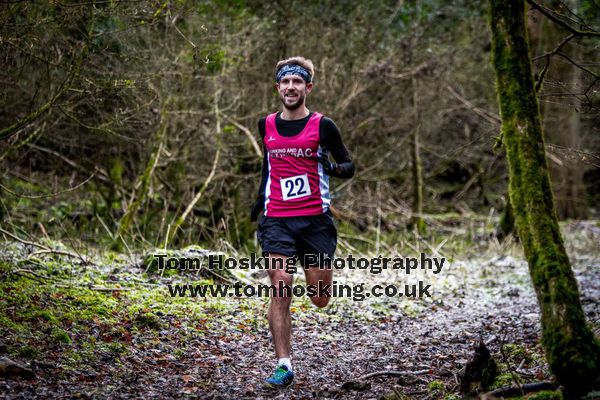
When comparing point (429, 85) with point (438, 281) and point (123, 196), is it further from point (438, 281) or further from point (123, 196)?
point (123, 196)

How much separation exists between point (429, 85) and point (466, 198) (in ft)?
13.3

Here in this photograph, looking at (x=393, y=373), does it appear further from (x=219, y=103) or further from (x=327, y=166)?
(x=219, y=103)

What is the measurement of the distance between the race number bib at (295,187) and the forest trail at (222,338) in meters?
1.36

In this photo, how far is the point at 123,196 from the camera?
10.5 metres

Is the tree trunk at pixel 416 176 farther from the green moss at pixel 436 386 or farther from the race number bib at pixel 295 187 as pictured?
the green moss at pixel 436 386

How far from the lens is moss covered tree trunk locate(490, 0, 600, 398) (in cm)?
297

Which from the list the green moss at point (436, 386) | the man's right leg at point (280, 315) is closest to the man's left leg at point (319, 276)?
the man's right leg at point (280, 315)

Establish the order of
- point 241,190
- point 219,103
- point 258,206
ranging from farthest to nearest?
point 241,190 → point 219,103 → point 258,206

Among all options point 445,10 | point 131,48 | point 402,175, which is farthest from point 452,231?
Answer: point 131,48

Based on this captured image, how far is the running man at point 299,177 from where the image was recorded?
4723 mm

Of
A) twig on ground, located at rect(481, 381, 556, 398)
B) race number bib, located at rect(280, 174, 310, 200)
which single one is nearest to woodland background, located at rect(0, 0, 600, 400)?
twig on ground, located at rect(481, 381, 556, 398)

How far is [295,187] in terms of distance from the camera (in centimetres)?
475

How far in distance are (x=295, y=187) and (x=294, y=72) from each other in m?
0.90

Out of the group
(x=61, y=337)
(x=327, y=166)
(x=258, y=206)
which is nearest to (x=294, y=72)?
(x=327, y=166)
